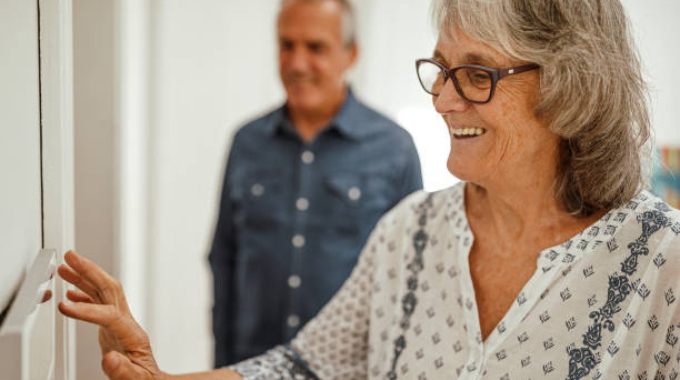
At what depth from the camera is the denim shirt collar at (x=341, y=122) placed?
7.36 feet

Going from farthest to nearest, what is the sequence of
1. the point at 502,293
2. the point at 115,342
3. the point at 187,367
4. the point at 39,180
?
1. the point at 187,367
2. the point at 502,293
3. the point at 115,342
4. the point at 39,180

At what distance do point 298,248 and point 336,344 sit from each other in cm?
79

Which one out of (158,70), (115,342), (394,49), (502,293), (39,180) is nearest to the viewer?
(39,180)

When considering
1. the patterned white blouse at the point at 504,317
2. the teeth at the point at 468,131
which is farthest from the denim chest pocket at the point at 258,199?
the teeth at the point at 468,131

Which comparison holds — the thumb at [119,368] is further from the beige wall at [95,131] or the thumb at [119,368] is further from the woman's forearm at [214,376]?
the beige wall at [95,131]

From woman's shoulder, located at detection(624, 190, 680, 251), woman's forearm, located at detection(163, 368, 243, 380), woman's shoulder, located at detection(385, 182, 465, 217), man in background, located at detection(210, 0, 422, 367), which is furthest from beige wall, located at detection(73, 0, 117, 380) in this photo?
woman's shoulder, located at detection(624, 190, 680, 251)

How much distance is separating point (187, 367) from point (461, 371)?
7.73ft

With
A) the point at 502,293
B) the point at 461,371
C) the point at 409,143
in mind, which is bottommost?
the point at 461,371

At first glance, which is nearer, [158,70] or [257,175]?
[257,175]

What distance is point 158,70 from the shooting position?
9.39 ft

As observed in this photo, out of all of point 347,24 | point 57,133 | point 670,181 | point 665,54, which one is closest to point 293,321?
point 347,24

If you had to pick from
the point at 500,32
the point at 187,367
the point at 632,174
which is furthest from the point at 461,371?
the point at 187,367

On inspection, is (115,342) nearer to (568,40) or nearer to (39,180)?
(39,180)

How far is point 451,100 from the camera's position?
122cm
